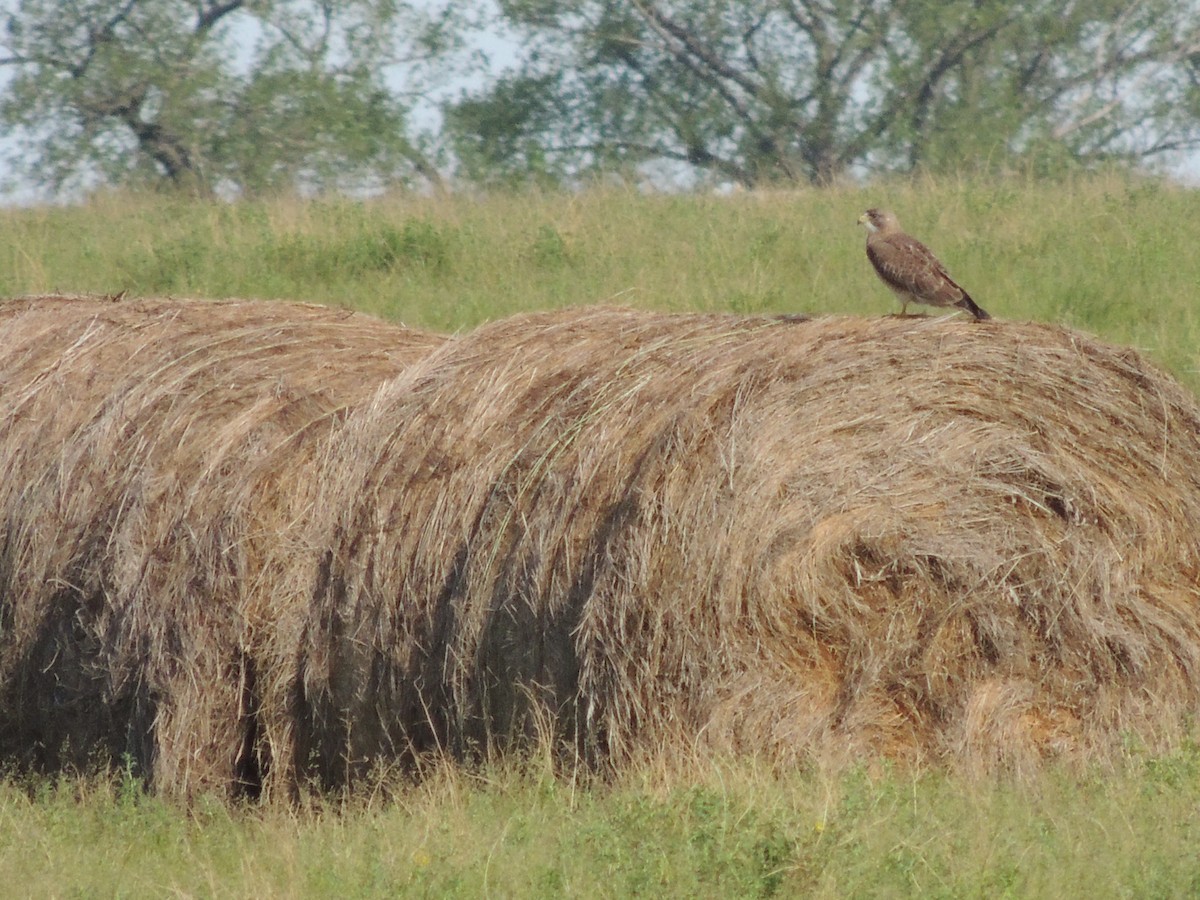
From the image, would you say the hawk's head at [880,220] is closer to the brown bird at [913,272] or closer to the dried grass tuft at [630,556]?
the brown bird at [913,272]

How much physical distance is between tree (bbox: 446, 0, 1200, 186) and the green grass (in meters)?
22.0

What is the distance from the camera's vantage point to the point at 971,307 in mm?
7172

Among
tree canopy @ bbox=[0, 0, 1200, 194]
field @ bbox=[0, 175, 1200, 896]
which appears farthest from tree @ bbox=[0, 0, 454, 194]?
field @ bbox=[0, 175, 1200, 896]

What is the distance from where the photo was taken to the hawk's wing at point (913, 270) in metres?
7.44

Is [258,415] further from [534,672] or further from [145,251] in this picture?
[145,251]

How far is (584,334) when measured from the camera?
23.4ft

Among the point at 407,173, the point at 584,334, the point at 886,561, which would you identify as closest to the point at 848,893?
the point at 886,561

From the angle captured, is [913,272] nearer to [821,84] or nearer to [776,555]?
[776,555]

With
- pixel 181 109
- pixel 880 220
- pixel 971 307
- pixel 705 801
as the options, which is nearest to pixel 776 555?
pixel 705 801

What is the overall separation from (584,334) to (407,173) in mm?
19639

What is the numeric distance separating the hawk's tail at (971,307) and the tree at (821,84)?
779 inches

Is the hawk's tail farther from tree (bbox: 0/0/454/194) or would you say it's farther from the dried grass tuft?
tree (bbox: 0/0/454/194)

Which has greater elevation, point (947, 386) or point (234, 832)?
point (947, 386)

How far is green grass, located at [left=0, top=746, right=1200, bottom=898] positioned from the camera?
4.62 meters
